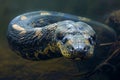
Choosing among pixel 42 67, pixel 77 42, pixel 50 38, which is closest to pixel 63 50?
pixel 77 42

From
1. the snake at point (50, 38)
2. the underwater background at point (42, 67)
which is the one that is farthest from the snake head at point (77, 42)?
the underwater background at point (42, 67)

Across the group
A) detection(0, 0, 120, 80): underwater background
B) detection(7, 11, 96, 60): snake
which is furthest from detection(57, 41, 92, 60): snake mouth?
detection(0, 0, 120, 80): underwater background

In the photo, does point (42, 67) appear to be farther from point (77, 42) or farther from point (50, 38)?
point (77, 42)

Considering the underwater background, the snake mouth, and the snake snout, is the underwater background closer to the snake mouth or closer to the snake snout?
the snake mouth

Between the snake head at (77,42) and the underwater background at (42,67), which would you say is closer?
the snake head at (77,42)

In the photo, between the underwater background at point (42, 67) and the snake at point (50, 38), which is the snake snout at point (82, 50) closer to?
the snake at point (50, 38)

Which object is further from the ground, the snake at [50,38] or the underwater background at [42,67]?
the snake at [50,38]

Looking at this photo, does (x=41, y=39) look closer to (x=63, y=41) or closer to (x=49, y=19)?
(x=63, y=41)

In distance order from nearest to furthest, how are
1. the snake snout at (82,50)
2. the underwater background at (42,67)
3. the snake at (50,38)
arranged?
1. the snake snout at (82,50)
2. the snake at (50,38)
3. the underwater background at (42,67)
